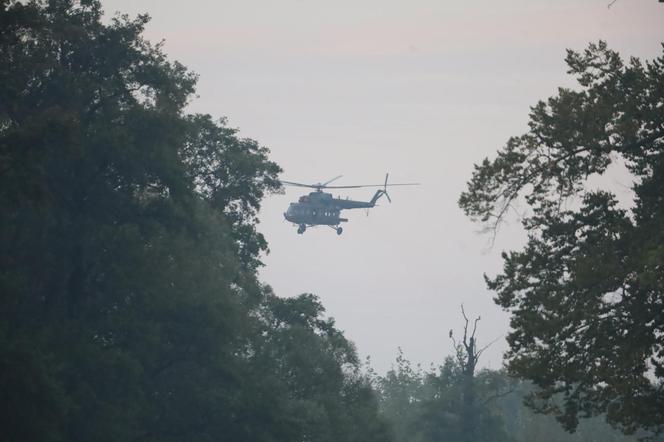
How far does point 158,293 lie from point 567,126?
19535 mm

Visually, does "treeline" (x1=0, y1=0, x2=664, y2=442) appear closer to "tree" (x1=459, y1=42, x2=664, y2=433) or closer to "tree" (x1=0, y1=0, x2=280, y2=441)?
"tree" (x1=0, y1=0, x2=280, y2=441)

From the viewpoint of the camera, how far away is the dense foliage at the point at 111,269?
33344 mm

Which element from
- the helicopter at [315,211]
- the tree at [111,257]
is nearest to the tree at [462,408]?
the helicopter at [315,211]

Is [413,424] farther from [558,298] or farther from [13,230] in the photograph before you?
[558,298]

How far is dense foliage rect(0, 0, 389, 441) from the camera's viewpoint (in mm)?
33344

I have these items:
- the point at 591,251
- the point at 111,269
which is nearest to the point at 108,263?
the point at 111,269

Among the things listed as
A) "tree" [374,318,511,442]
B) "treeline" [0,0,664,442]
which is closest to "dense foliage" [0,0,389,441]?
"treeline" [0,0,664,442]

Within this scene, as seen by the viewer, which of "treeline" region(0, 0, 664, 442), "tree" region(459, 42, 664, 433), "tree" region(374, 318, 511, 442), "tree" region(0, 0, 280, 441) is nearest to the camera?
"tree" region(459, 42, 664, 433)

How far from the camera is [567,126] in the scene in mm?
24406

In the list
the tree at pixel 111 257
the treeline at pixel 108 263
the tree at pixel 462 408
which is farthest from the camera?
the tree at pixel 462 408

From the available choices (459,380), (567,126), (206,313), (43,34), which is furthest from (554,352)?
(459,380)

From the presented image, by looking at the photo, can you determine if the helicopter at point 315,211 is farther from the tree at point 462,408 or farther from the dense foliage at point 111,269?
the dense foliage at point 111,269

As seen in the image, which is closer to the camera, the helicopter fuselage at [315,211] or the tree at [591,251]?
the tree at [591,251]

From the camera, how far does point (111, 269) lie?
37594 mm
